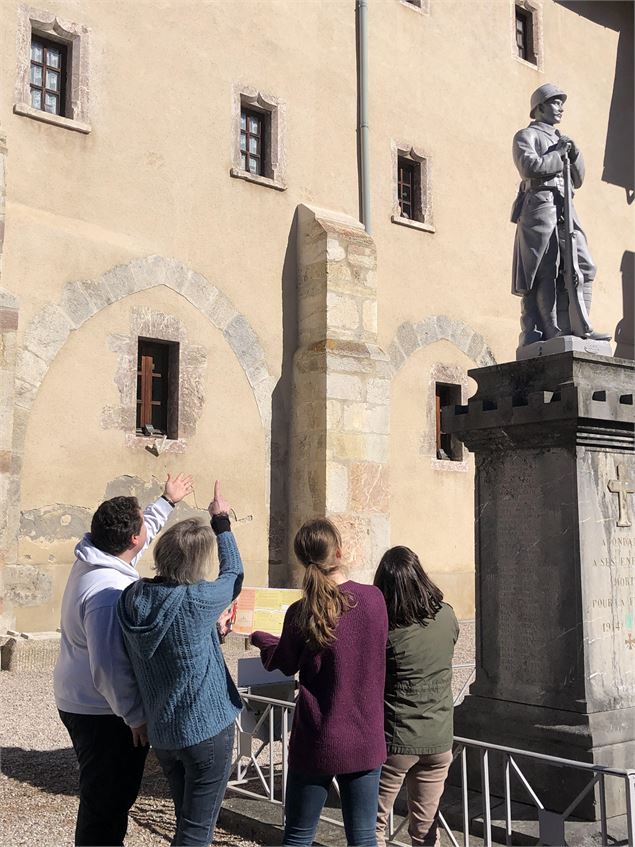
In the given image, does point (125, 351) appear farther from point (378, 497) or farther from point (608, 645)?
point (608, 645)

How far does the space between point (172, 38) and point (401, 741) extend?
10675mm

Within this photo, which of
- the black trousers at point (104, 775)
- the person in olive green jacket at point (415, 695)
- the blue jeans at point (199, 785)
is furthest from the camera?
the person in olive green jacket at point (415, 695)

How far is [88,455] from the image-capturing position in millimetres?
11117

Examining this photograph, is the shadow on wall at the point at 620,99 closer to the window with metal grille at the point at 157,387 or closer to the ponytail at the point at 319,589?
the window with metal grille at the point at 157,387

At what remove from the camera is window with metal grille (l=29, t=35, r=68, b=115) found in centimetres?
1131

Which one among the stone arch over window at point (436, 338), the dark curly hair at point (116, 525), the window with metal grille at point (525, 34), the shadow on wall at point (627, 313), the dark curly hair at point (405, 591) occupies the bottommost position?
the dark curly hair at point (405, 591)

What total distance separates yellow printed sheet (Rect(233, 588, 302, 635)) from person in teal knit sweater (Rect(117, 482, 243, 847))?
348cm

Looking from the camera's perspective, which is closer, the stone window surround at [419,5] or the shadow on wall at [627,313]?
the stone window surround at [419,5]

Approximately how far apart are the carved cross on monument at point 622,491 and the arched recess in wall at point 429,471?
8.52m

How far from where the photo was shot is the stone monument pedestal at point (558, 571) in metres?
5.23

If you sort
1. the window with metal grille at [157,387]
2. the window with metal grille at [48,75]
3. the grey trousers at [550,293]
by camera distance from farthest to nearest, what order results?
the window with metal grille at [157,387] → the window with metal grille at [48,75] → the grey trousers at [550,293]

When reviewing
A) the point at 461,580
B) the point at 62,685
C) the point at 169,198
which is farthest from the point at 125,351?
the point at 62,685

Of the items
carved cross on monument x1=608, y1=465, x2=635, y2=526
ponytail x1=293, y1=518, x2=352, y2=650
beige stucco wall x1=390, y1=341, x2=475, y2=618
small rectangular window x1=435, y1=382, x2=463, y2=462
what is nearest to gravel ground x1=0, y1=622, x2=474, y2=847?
ponytail x1=293, y1=518, x2=352, y2=650

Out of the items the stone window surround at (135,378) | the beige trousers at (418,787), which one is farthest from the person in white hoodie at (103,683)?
the stone window surround at (135,378)
